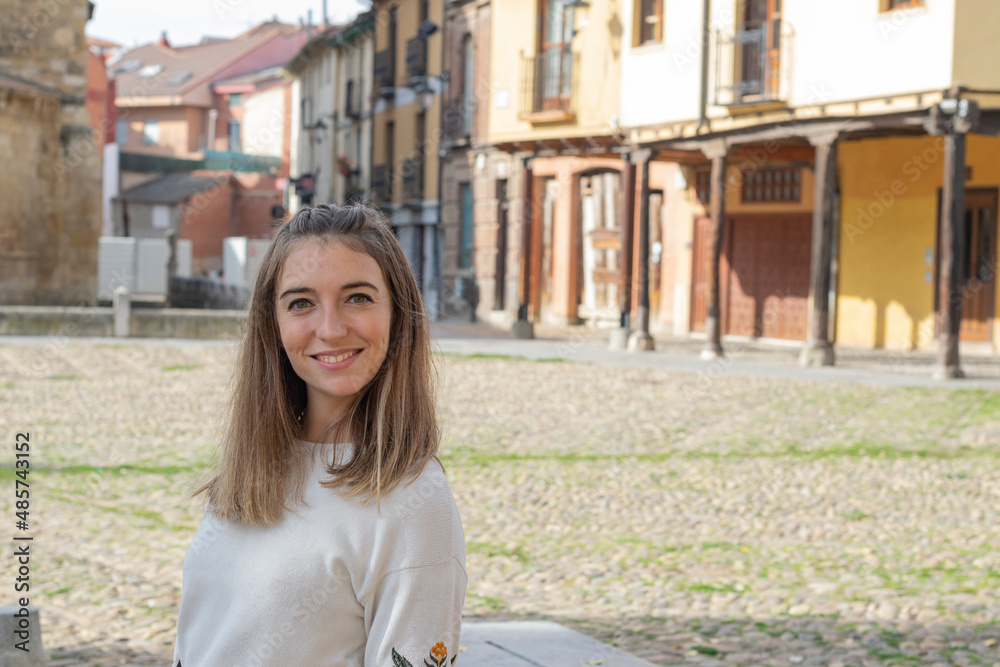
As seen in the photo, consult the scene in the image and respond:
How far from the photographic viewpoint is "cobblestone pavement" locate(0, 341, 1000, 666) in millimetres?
4715

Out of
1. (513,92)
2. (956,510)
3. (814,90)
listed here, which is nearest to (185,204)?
(513,92)

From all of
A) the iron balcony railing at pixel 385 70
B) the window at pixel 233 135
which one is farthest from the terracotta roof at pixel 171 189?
the iron balcony railing at pixel 385 70

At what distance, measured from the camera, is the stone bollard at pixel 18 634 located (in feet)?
11.8

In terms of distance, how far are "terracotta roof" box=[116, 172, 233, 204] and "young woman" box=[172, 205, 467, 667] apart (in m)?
47.1

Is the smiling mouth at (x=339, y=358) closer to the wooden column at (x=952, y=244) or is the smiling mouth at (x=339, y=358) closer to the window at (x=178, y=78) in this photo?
the wooden column at (x=952, y=244)

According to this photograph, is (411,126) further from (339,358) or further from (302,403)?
(339,358)

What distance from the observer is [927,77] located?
43.8 ft

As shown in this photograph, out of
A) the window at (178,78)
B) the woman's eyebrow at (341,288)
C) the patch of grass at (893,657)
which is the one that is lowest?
the patch of grass at (893,657)

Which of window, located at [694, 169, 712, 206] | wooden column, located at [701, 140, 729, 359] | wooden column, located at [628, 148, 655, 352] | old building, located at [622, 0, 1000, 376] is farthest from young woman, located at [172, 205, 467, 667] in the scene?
window, located at [694, 169, 712, 206]

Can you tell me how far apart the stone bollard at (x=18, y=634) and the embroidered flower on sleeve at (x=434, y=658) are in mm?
2343

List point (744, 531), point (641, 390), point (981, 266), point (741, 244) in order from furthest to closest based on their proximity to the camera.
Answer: point (741, 244), point (981, 266), point (641, 390), point (744, 531)

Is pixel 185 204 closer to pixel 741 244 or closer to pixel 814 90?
pixel 741 244

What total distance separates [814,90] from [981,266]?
3.64 metres

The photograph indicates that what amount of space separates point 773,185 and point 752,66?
2909mm
